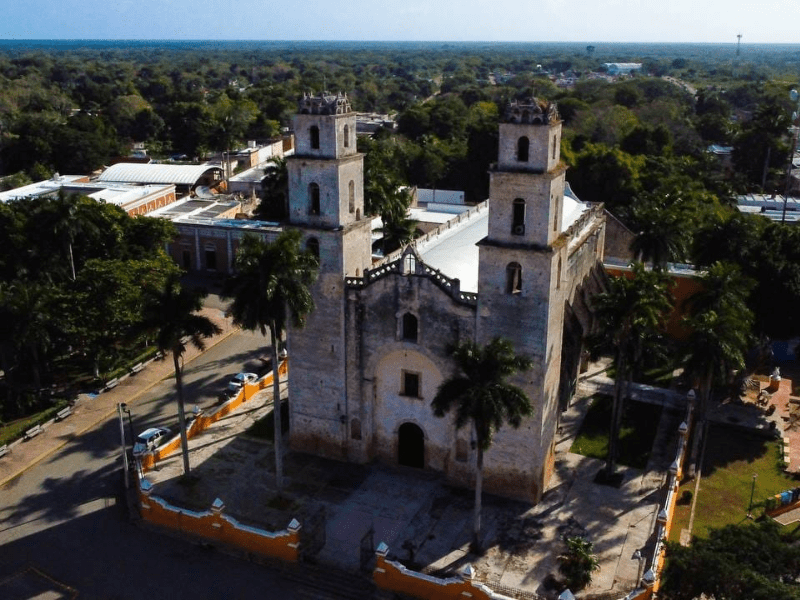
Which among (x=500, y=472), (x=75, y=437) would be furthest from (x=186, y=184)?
(x=500, y=472)

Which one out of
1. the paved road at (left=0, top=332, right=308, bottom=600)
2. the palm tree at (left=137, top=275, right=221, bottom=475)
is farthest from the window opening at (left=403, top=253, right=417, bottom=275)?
the paved road at (left=0, top=332, right=308, bottom=600)

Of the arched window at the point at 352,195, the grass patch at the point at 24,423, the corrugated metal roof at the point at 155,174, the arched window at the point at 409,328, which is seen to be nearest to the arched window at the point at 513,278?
the arched window at the point at 409,328

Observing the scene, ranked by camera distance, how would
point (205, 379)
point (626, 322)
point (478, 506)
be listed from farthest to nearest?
point (205, 379) < point (626, 322) < point (478, 506)

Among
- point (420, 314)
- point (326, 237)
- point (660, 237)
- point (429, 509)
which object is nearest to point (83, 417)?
point (326, 237)

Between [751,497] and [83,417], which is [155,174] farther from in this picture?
[751,497]

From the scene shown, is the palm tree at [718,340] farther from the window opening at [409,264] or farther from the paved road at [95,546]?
the paved road at [95,546]

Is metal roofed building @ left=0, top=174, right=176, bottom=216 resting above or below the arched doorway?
above

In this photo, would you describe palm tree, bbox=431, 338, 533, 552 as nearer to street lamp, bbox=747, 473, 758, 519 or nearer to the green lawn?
the green lawn
